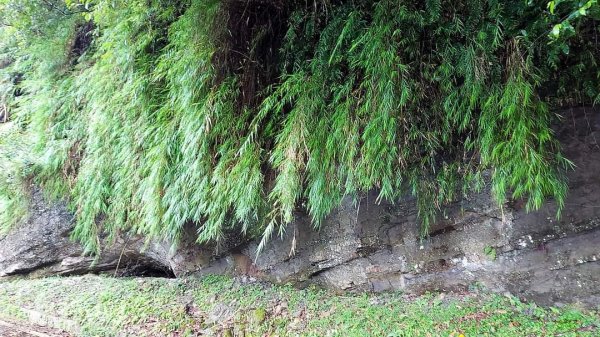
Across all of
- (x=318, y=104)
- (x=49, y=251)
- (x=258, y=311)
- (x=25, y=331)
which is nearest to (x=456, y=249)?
(x=318, y=104)

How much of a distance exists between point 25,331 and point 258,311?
2.96 m

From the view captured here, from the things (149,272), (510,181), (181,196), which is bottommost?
(149,272)

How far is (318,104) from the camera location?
288cm

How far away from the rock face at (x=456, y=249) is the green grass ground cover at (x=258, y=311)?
0.14 meters

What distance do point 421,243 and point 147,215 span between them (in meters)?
2.86

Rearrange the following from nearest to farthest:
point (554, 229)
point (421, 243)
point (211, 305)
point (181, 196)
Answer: point (554, 229) < point (421, 243) < point (181, 196) < point (211, 305)

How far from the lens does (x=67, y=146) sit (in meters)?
5.00

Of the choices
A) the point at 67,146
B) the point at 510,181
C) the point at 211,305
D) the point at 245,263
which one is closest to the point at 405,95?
the point at 510,181

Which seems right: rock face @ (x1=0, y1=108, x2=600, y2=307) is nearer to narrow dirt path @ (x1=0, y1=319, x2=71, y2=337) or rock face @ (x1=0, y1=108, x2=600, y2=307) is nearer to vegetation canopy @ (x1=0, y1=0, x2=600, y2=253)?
vegetation canopy @ (x1=0, y1=0, x2=600, y2=253)

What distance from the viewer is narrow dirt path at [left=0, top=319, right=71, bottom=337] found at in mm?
4156

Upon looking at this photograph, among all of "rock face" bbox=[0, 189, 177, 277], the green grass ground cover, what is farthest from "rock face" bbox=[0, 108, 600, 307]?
"rock face" bbox=[0, 189, 177, 277]

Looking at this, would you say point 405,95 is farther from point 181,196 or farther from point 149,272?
point 149,272

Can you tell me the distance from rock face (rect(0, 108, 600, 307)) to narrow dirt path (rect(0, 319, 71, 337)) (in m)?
1.50

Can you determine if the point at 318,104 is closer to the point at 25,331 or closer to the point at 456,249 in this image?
the point at 456,249
